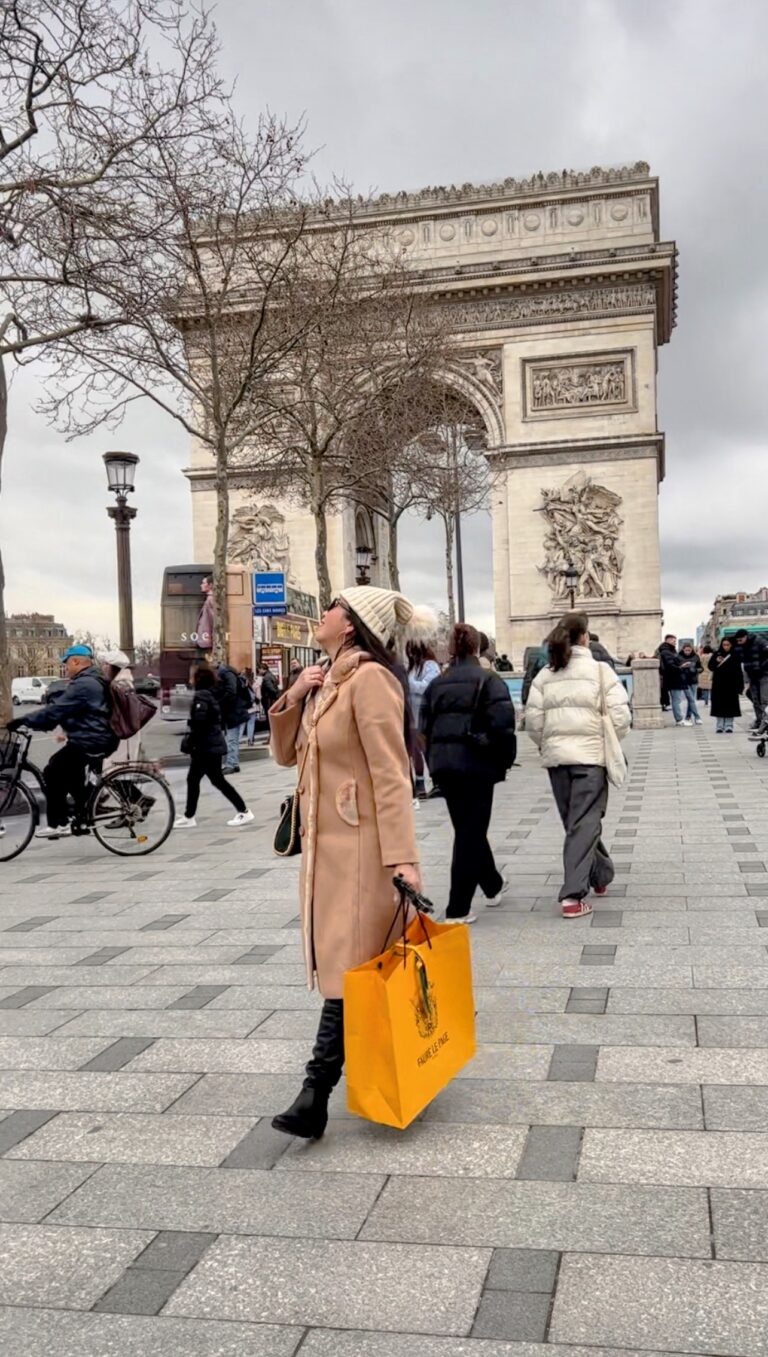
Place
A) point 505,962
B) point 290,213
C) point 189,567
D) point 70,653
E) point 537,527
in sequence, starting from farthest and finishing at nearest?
1. point 537,527
2. point 189,567
3. point 290,213
4. point 70,653
5. point 505,962

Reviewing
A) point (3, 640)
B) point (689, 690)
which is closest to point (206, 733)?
point (3, 640)

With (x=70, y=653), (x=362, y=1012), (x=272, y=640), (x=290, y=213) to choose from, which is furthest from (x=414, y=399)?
(x=362, y=1012)

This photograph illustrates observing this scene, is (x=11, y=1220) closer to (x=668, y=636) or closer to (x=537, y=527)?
(x=668, y=636)

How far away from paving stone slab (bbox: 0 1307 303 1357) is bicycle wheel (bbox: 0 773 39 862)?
25.3 feet

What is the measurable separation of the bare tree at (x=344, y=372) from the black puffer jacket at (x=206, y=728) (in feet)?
39.9

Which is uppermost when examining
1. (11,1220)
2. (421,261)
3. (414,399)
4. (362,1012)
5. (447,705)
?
(421,261)

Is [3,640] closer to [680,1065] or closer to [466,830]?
[466,830]

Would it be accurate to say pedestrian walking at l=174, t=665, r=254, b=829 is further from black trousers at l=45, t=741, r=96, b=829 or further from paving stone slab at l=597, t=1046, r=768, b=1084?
paving stone slab at l=597, t=1046, r=768, b=1084

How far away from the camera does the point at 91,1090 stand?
14.8ft

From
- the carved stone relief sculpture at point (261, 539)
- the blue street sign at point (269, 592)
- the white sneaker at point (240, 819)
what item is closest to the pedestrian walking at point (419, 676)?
the white sneaker at point (240, 819)

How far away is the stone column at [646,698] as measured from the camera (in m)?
25.2

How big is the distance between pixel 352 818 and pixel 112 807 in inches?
277

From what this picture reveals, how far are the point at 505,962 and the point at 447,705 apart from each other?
5.15ft

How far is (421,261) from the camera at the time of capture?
128 ft
